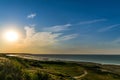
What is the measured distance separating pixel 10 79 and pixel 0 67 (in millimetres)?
1515

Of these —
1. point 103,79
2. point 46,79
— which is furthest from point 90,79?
point 46,79

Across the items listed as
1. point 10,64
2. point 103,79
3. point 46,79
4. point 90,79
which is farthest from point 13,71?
point 103,79

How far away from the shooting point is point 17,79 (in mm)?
17156

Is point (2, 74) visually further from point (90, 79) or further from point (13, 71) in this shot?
point (90, 79)

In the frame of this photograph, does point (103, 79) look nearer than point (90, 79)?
No

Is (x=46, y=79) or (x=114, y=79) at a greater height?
(x=46, y=79)

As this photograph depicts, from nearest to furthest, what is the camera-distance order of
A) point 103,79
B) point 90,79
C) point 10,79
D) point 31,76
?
1. point 10,79
2. point 31,76
3. point 90,79
4. point 103,79

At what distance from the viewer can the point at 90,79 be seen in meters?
63.1

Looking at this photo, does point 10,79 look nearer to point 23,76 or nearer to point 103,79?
point 23,76

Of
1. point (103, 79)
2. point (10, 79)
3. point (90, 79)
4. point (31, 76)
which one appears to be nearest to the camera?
point (10, 79)

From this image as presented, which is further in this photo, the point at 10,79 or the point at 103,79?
the point at 103,79

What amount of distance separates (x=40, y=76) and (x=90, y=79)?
151 ft

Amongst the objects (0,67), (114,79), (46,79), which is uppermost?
(0,67)

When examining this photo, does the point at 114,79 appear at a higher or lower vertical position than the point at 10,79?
lower
